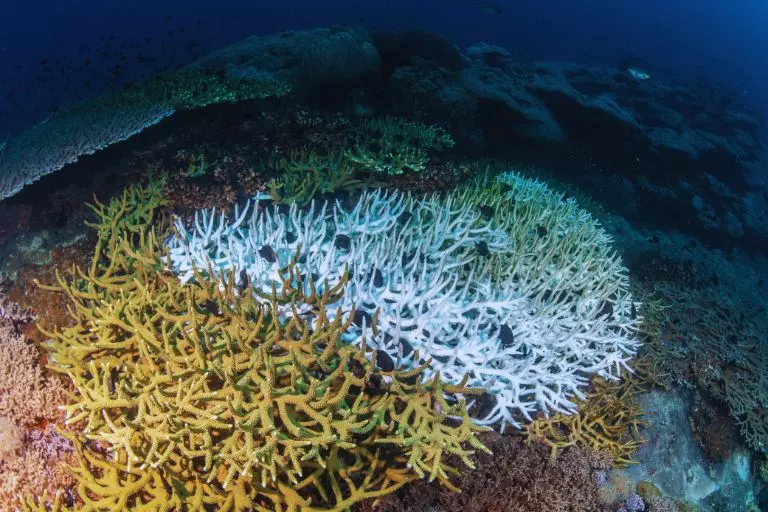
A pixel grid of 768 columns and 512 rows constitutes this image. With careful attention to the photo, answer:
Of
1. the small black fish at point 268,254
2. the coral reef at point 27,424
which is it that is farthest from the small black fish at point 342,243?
the coral reef at point 27,424

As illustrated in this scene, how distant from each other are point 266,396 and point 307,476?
2.59 feet

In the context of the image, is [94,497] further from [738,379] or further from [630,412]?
[738,379]

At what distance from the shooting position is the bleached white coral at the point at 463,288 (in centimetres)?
338

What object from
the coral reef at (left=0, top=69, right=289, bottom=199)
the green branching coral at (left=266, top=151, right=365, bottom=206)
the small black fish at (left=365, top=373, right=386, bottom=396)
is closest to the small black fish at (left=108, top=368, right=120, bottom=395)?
the small black fish at (left=365, top=373, right=386, bottom=396)

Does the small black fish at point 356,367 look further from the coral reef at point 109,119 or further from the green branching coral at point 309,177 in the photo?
the coral reef at point 109,119

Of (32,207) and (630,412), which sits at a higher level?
(32,207)

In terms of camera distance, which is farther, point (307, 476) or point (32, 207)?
point (32, 207)

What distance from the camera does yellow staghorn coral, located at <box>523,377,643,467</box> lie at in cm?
411

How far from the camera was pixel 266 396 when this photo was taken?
2482 millimetres

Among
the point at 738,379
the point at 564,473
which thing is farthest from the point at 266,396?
the point at 738,379

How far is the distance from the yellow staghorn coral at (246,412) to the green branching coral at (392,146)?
11.6 ft

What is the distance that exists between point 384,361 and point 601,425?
2.98 m

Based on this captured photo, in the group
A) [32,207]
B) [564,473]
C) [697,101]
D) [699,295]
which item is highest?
[32,207]

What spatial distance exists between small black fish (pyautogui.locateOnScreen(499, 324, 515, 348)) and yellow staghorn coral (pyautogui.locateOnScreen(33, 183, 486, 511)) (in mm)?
827
